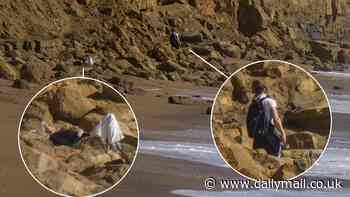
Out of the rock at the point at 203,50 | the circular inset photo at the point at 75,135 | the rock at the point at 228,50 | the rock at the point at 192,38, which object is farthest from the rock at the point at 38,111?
the rock at the point at 192,38

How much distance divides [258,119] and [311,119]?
1.16 ft

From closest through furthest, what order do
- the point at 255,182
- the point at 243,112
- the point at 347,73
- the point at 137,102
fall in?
1. the point at 243,112
2. the point at 255,182
3. the point at 137,102
4. the point at 347,73

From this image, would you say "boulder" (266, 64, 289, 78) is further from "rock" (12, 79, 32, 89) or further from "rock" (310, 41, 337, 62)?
"rock" (310, 41, 337, 62)

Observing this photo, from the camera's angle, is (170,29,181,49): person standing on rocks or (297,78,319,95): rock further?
(170,29,181,49): person standing on rocks

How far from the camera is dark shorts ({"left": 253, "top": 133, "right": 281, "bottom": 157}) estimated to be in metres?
4.07

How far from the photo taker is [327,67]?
95.9 feet

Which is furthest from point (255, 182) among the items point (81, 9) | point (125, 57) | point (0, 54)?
point (81, 9)

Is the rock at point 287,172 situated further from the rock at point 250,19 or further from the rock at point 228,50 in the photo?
the rock at point 250,19

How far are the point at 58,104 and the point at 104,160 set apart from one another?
1.27 feet

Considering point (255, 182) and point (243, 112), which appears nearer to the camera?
point (243, 112)

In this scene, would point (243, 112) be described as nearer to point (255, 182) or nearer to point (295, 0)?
point (255, 182)

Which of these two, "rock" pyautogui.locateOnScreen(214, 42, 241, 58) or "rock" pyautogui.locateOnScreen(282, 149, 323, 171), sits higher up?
"rock" pyautogui.locateOnScreen(282, 149, 323, 171)

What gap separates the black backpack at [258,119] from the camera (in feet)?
13.2

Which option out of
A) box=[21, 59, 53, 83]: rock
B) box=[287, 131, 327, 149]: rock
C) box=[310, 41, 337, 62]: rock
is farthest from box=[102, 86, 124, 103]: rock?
box=[310, 41, 337, 62]: rock
